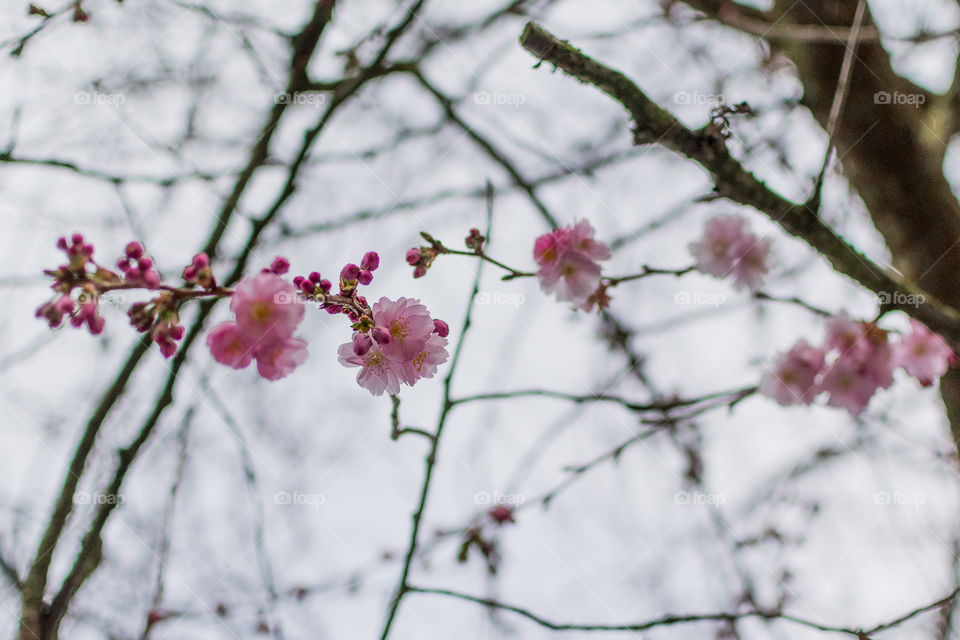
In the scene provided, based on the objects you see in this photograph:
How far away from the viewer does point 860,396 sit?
2146 millimetres

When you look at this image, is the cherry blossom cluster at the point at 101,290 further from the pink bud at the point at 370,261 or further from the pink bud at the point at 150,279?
the pink bud at the point at 370,261

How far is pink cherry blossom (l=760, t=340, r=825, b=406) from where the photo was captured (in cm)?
225

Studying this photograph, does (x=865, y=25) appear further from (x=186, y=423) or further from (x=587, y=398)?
(x=186, y=423)

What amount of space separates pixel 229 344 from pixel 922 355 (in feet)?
7.59

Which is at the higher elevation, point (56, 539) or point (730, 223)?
point (730, 223)

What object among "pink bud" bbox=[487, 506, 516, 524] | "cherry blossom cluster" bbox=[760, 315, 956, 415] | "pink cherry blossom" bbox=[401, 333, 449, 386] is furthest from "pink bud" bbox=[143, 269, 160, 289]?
"cherry blossom cluster" bbox=[760, 315, 956, 415]

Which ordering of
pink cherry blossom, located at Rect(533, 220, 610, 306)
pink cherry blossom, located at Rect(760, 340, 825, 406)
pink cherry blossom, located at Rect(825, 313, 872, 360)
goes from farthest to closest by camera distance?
pink cherry blossom, located at Rect(760, 340, 825, 406), pink cherry blossom, located at Rect(825, 313, 872, 360), pink cherry blossom, located at Rect(533, 220, 610, 306)

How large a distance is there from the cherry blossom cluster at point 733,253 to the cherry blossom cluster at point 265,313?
1.27m

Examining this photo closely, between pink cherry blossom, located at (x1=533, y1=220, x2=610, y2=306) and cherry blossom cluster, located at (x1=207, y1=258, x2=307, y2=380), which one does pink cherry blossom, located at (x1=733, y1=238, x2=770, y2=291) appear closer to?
pink cherry blossom, located at (x1=533, y1=220, x2=610, y2=306)

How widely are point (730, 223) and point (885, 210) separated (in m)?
1.03

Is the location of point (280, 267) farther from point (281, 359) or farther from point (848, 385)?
point (848, 385)

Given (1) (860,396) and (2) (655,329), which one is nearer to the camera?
(1) (860,396)

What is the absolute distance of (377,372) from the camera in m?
1.55

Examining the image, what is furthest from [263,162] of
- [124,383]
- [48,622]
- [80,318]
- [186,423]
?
[48,622]
